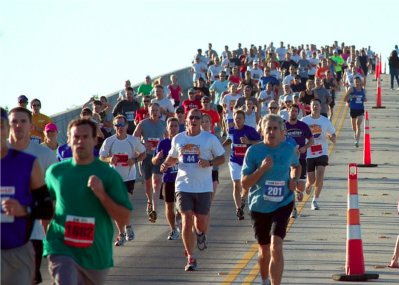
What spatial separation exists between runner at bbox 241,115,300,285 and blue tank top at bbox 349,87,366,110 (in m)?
21.7

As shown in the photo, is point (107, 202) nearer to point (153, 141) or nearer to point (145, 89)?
point (153, 141)

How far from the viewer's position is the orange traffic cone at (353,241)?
52.5 feet

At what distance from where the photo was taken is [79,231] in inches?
414

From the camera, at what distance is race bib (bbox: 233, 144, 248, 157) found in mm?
22562

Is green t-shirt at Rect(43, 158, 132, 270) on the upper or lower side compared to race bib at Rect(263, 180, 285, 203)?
upper

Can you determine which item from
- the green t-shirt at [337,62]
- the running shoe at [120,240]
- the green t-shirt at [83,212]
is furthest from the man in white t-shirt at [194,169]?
the green t-shirt at [337,62]

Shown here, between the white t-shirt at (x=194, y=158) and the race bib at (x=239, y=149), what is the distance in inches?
167

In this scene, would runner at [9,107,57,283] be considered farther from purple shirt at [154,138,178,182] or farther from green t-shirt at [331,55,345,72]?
green t-shirt at [331,55,345,72]

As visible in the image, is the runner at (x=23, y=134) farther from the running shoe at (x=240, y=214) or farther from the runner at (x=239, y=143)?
the running shoe at (x=240, y=214)

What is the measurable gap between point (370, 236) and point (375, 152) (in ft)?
51.1

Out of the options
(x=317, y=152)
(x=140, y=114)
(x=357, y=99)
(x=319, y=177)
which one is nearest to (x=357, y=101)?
(x=357, y=99)

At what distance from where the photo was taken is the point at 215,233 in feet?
70.1

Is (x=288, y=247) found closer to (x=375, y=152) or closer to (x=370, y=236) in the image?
(x=370, y=236)

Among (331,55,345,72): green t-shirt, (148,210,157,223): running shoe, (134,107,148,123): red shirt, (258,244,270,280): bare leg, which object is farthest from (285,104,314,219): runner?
(331,55,345,72): green t-shirt
